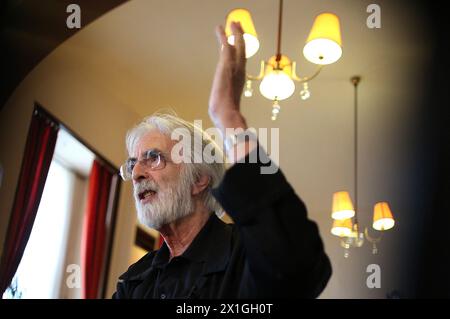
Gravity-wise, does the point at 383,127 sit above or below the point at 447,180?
above

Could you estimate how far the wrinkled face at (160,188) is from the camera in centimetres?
136

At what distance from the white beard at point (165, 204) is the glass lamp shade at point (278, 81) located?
5.62ft

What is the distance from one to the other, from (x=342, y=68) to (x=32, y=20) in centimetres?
229

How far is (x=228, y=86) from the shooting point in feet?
3.17

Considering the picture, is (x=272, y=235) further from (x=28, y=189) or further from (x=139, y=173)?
(x=28, y=189)

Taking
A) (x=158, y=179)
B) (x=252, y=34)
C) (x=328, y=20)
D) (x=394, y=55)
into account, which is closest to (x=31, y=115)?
(x=252, y=34)

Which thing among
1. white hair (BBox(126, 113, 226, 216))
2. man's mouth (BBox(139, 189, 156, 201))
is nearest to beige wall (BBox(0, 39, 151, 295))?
white hair (BBox(126, 113, 226, 216))

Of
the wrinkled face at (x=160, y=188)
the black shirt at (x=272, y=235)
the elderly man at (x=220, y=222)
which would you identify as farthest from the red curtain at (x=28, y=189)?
the black shirt at (x=272, y=235)

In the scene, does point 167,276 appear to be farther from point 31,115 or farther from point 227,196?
point 31,115

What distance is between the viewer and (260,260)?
3.03 feet

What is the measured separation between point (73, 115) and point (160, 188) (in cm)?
332

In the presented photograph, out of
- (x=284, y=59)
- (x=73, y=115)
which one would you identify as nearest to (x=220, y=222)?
(x=284, y=59)

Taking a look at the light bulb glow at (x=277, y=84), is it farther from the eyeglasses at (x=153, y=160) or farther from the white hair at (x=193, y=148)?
the eyeglasses at (x=153, y=160)

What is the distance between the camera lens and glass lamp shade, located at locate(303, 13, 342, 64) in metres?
2.89
